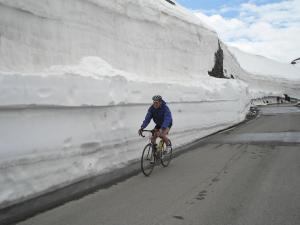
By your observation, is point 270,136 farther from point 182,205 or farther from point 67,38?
point 182,205

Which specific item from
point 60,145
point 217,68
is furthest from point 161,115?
point 217,68

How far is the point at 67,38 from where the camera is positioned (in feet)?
39.0

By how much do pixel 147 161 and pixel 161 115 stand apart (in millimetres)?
1190

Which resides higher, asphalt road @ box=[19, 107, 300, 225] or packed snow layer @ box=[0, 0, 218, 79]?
packed snow layer @ box=[0, 0, 218, 79]

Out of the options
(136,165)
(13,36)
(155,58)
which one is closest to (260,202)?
(136,165)

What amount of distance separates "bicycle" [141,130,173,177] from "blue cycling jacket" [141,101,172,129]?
0.98ft

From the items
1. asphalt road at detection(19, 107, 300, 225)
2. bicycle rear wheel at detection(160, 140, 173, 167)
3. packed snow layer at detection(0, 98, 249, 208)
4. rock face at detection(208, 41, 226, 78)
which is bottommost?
asphalt road at detection(19, 107, 300, 225)

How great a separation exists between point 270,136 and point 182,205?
1019 centimetres

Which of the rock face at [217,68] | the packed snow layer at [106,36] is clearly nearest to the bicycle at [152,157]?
the packed snow layer at [106,36]

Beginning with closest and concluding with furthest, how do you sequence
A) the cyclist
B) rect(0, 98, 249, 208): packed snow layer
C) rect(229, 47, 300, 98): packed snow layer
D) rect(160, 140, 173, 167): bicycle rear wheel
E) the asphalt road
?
the asphalt road, rect(0, 98, 249, 208): packed snow layer, the cyclist, rect(160, 140, 173, 167): bicycle rear wheel, rect(229, 47, 300, 98): packed snow layer

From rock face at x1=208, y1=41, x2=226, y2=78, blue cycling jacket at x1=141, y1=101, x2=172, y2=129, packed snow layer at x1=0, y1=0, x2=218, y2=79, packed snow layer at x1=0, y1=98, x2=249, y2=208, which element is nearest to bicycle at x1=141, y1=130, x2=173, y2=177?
blue cycling jacket at x1=141, y1=101, x2=172, y2=129

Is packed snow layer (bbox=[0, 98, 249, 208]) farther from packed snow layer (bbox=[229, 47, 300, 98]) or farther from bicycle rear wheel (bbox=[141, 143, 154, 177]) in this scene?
packed snow layer (bbox=[229, 47, 300, 98])

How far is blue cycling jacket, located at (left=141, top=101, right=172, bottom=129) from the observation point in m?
9.79

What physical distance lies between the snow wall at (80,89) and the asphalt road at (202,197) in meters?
1.03
